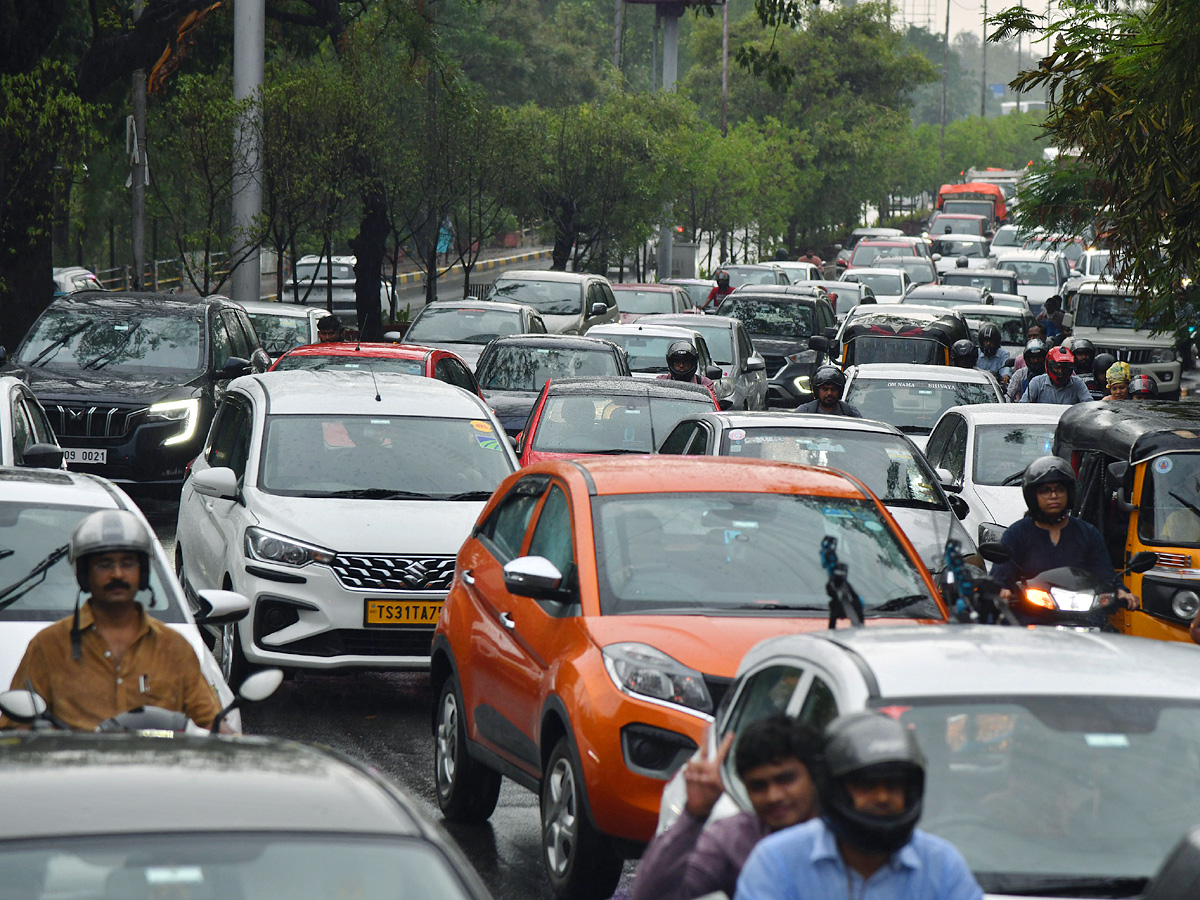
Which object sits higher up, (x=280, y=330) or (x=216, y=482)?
(x=280, y=330)

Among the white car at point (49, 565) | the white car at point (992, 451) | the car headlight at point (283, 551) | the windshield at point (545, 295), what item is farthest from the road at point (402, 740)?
the windshield at point (545, 295)

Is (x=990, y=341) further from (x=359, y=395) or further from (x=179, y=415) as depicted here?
(x=359, y=395)

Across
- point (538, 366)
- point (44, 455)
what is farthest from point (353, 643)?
point (538, 366)

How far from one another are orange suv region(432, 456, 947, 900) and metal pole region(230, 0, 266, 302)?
67.5 feet

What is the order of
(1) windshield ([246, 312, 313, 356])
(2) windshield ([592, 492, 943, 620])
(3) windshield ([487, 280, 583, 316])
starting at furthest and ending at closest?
(3) windshield ([487, 280, 583, 316]) → (1) windshield ([246, 312, 313, 356]) → (2) windshield ([592, 492, 943, 620])

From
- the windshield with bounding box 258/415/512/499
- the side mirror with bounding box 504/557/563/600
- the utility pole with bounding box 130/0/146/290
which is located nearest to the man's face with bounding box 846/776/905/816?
the side mirror with bounding box 504/557/563/600

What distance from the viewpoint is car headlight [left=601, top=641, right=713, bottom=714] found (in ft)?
20.3

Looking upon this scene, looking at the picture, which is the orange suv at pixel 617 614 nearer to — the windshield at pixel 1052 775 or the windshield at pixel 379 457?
the windshield at pixel 1052 775

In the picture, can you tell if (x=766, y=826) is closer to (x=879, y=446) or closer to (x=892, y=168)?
(x=879, y=446)

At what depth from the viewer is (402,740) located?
9.35 metres

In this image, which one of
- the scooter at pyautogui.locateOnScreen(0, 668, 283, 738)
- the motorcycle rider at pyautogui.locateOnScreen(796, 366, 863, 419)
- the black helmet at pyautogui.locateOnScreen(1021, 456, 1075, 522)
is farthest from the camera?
the motorcycle rider at pyautogui.locateOnScreen(796, 366, 863, 419)

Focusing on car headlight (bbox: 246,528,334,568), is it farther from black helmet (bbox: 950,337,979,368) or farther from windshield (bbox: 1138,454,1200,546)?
black helmet (bbox: 950,337,979,368)

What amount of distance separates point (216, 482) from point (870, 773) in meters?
7.15

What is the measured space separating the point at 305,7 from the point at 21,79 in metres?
13.2
